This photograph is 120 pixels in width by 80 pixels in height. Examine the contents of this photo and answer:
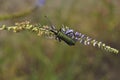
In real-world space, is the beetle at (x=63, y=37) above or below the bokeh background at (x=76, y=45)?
below

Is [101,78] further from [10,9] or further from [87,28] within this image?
[10,9]

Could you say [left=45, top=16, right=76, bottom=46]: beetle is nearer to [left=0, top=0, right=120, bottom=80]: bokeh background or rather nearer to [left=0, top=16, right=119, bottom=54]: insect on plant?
[left=0, top=16, right=119, bottom=54]: insect on plant

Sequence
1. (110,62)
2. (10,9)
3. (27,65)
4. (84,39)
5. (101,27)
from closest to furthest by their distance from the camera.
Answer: (84,39)
(101,27)
(27,65)
(110,62)
(10,9)

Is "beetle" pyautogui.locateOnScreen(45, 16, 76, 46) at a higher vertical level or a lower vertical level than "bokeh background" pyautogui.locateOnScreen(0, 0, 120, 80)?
lower

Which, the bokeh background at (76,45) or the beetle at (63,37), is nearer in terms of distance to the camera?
the beetle at (63,37)

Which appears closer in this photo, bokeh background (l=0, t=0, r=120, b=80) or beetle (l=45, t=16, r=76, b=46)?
beetle (l=45, t=16, r=76, b=46)

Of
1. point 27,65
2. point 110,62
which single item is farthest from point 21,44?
point 110,62

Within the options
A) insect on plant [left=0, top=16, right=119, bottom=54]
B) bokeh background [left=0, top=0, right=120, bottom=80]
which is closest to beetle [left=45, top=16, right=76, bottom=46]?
insect on plant [left=0, top=16, right=119, bottom=54]

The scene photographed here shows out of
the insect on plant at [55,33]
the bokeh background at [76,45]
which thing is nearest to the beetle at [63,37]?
the insect on plant at [55,33]

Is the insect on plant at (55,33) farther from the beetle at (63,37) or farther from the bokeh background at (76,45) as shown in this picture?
the bokeh background at (76,45)

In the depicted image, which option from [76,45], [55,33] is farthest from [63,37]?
[76,45]

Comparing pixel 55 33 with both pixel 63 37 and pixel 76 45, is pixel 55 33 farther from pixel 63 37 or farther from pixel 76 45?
pixel 76 45
